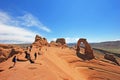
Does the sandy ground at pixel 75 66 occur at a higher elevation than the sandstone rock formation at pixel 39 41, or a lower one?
lower

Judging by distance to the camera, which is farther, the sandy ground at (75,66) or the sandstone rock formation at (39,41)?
the sandstone rock formation at (39,41)

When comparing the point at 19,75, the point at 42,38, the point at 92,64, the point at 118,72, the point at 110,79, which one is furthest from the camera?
the point at 42,38

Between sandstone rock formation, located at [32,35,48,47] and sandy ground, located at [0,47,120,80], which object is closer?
sandy ground, located at [0,47,120,80]

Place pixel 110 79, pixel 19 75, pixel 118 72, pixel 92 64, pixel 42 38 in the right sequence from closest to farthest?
pixel 19 75 → pixel 110 79 → pixel 118 72 → pixel 92 64 → pixel 42 38

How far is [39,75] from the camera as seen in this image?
1972cm

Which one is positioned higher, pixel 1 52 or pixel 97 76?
pixel 1 52

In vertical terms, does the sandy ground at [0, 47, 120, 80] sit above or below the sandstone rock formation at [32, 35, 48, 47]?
below

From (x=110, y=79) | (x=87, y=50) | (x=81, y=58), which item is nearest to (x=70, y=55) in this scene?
(x=81, y=58)

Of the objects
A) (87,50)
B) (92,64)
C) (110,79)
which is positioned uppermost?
(87,50)

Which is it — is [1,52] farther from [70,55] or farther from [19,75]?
[19,75]

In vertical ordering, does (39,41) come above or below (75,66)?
above

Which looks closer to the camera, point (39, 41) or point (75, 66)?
point (75, 66)

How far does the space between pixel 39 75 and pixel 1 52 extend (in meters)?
A: 33.4

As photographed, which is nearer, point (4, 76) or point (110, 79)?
point (4, 76)
